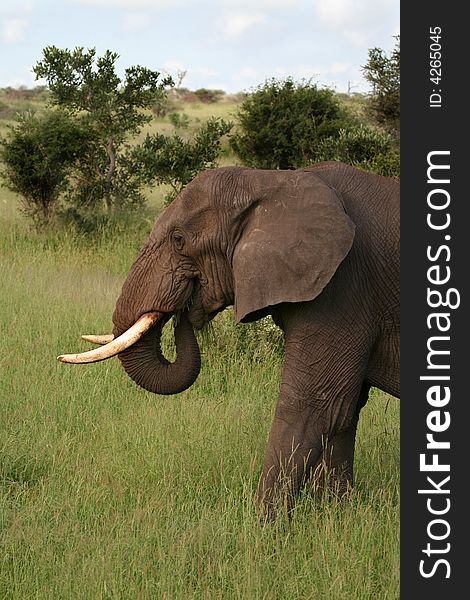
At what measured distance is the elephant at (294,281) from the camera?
168 inches

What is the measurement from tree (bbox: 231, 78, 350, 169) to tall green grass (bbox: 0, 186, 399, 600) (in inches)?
308

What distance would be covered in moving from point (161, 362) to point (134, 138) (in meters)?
11.0

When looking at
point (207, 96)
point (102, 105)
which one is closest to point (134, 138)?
point (102, 105)

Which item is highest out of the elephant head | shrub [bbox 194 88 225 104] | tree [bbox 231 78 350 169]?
shrub [bbox 194 88 225 104]

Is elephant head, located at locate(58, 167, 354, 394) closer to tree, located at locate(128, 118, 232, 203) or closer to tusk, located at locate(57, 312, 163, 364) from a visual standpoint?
tusk, located at locate(57, 312, 163, 364)

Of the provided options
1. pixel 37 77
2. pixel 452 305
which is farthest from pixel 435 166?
pixel 37 77

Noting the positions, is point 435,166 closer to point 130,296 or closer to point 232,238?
point 232,238

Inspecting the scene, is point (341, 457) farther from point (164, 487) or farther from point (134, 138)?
point (134, 138)

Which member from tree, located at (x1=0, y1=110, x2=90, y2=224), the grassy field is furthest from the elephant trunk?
tree, located at (x1=0, y1=110, x2=90, y2=224)

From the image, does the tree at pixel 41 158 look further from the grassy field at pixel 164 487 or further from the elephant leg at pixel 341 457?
the elephant leg at pixel 341 457

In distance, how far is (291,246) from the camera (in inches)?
168

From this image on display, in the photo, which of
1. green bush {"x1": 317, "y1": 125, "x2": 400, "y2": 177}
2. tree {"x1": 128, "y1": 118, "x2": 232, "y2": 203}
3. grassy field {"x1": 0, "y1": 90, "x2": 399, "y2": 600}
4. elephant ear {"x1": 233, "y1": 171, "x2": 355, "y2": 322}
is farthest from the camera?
tree {"x1": 128, "y1": 118, "x2": 232, "y2": 203}

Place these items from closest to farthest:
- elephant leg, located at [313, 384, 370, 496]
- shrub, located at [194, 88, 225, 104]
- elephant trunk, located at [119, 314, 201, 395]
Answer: elephant trunk, located at [119, 314, 201, 395]
elephant leg, located at [313, 384, 370, 496]
shrub, located at [194, 88, 225, 104]

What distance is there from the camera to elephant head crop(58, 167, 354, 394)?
13.9 ft
